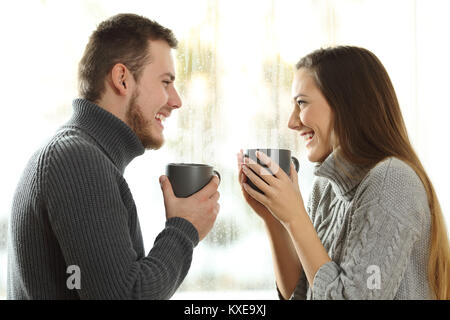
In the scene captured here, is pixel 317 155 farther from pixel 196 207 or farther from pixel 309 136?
pixel 196 207

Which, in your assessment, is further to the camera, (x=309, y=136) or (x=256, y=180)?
(x=309, y=136)

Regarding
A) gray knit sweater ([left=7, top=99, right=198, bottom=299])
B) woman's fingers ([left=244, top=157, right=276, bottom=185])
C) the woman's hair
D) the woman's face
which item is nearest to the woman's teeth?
the woman's face

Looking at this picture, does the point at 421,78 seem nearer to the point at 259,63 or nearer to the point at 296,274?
the point at 259,63

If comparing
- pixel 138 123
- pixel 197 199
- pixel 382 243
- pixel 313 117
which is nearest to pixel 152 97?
pixel 138 123

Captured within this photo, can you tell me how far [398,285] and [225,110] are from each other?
4.55 feet

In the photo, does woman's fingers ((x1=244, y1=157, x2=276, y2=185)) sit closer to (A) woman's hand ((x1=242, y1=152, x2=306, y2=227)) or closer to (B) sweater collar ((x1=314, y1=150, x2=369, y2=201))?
(A) woman's hand ((x1=242, y1=152, x2=306, y2=227))

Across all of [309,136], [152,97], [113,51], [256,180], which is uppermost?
[113,51]

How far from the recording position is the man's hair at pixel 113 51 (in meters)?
1.12

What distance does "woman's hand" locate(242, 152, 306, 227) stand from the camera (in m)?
1.05

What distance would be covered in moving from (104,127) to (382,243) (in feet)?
2.10

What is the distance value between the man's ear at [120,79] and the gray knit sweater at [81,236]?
18 centimetres

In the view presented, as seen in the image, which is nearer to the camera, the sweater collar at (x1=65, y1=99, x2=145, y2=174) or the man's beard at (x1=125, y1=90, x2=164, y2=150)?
the sweater collar at (x1=65, y1=99, x2=145, y2=174)

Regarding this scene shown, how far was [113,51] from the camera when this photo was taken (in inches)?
44.5

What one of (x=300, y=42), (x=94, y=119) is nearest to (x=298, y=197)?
(x=94, y=119)
